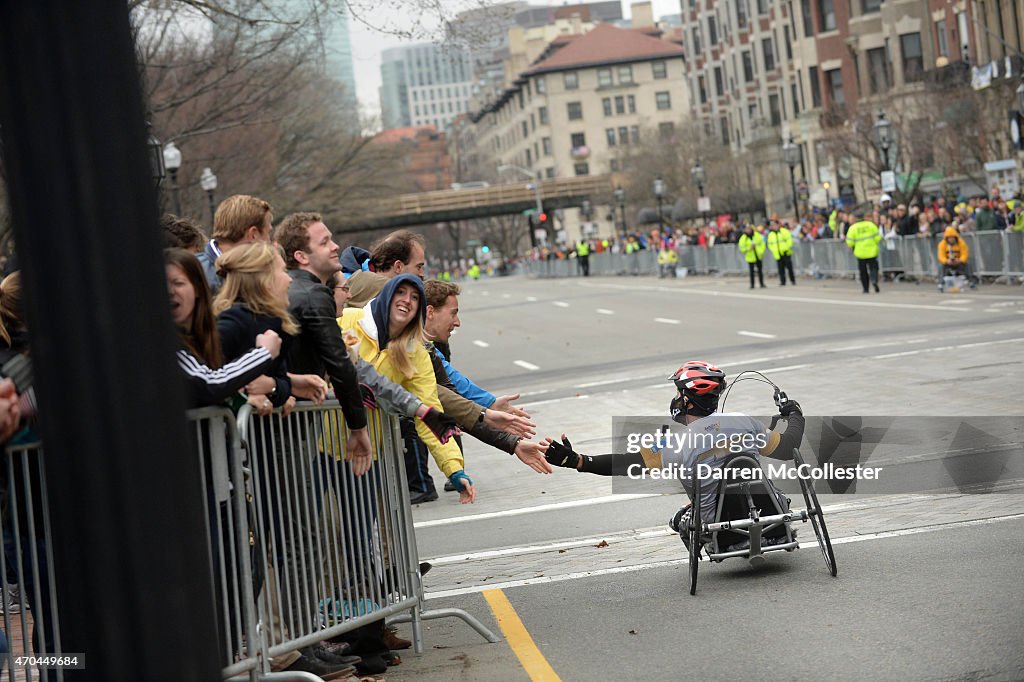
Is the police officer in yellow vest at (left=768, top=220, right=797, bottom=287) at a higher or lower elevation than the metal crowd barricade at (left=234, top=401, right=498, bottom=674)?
higher

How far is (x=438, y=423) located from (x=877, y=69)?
6025 centimetres

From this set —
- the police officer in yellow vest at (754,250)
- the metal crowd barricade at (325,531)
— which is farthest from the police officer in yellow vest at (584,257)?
the metal crowd barricade at (325,531)

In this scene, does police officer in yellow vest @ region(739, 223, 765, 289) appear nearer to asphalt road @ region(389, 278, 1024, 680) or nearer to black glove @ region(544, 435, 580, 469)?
asphalt road @ region(389, 278, 1024, 680)

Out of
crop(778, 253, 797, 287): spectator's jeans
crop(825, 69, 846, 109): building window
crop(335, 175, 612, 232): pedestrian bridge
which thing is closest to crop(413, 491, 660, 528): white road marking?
crop(778, 253, 797, 287): spectator's jeans

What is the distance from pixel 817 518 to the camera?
7.66 m

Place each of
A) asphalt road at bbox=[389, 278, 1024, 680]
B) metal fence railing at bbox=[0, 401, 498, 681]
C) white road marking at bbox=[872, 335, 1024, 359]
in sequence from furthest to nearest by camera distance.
→ white road marking at bbox=[872, 335, 1024, 359]
asphalt road at bbox=[389, 278, 1024, 680]
metal fence railing at bbox=[0, 401, 498, 681]

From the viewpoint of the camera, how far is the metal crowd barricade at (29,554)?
4.87 m

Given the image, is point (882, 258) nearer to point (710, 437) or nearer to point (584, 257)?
point (710, 437)

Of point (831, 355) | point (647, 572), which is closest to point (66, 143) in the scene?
point (647, 572)

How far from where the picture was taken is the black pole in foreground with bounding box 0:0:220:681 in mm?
2732

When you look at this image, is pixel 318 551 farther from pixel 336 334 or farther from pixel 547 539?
pixel 547 539

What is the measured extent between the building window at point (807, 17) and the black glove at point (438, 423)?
6706 centimetres

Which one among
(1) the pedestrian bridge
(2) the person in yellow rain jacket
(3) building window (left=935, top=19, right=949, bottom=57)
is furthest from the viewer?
(1) the pedestrian bridge

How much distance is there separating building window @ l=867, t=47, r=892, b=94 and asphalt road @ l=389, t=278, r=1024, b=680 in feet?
147
